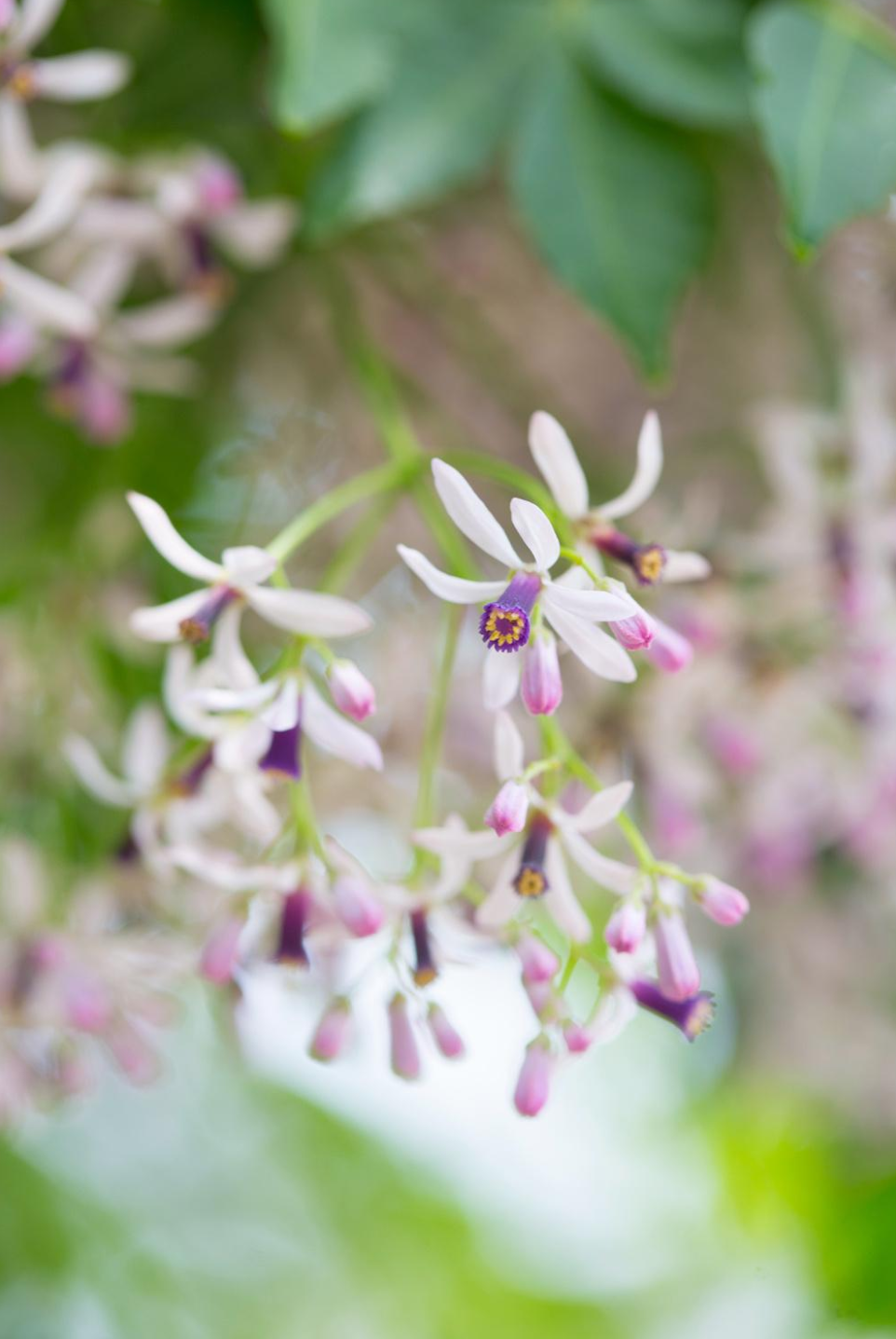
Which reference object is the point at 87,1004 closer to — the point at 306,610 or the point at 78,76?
the point at 306,610

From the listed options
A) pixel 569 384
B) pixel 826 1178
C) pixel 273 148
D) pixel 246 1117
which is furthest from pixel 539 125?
pixel 246 1117

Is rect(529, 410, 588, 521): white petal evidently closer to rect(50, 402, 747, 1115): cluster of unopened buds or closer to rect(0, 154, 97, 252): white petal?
rect(50, 402, 747, 1115): cluster of unopened buds

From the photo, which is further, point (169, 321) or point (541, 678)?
point (169, 321)

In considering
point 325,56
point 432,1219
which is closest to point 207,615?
point 325,56

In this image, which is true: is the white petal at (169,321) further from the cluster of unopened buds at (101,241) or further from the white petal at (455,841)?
the white petal at (455,841)

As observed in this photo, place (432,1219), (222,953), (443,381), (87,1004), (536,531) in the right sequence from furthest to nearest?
(432,1219) → (443,381) → (87,1004) → (222,953) → (536,531)

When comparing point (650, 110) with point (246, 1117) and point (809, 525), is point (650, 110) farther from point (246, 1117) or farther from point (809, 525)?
point (246, 1117)
